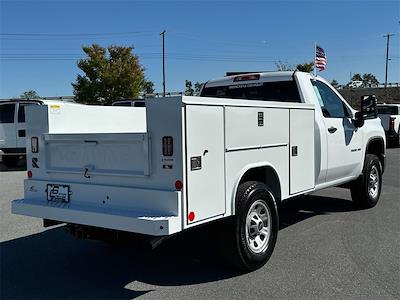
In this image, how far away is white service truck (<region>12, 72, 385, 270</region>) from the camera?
4242mm

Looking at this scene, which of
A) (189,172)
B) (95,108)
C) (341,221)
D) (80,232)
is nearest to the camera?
(189,172)

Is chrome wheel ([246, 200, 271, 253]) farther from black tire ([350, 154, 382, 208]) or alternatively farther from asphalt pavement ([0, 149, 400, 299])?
black tire ([350, 154, 382, 208])

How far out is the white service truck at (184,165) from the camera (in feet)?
13.9

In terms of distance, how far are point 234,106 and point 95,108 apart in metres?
2.03

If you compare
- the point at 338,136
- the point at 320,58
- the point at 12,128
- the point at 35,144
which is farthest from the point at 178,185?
the point at 320,58

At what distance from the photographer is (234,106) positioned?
480cm

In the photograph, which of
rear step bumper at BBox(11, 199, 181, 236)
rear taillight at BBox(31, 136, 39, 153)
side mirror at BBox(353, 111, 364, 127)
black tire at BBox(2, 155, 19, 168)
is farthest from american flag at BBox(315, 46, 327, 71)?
rear step bumper at BBox(11, 199, 181, 236)

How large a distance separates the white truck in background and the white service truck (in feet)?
54.5

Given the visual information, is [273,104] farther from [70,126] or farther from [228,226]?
[70,126]

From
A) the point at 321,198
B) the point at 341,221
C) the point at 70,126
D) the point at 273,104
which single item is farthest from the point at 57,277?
the point at 321,198

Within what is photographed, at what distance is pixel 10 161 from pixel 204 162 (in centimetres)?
1348

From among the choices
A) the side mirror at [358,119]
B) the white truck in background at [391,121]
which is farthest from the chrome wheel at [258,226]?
the white truck in background at [391,121]

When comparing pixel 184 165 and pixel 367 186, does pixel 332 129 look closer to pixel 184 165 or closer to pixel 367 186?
pixel 367 186

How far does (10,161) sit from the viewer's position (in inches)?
642
